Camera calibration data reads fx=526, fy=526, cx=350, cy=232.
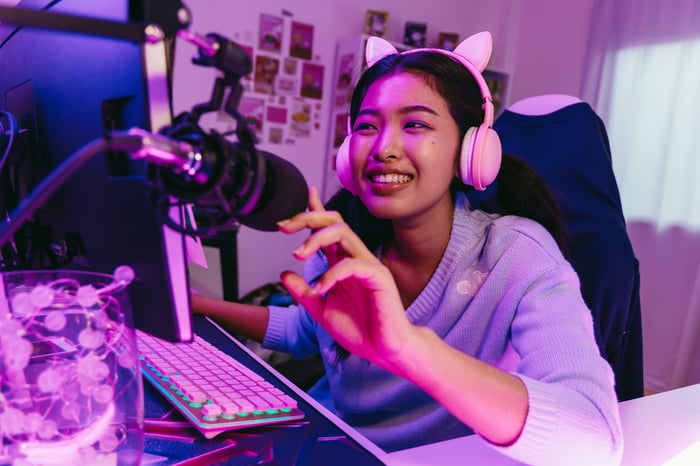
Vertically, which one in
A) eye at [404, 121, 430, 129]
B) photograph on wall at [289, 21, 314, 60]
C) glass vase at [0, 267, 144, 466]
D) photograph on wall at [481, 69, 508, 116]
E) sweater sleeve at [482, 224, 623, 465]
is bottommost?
sweater sleeve at [482, 224, 623, 465]

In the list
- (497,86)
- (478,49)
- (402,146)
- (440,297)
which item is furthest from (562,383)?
(497,86)

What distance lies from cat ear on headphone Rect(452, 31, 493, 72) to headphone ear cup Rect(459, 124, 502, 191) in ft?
0.39

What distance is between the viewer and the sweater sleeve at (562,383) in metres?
0.54

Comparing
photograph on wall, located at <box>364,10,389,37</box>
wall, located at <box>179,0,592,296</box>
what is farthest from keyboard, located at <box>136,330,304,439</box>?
photograph on wall, located at <box>364,10,389,37</box>

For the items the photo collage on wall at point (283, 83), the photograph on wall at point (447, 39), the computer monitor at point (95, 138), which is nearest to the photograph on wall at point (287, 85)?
the photo collage on wall at point (283, 83)

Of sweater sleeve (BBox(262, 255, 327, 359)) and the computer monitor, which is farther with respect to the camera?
sweater sleeve (BBox(262, 255, 327, 359))

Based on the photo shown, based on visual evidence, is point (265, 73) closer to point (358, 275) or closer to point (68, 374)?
point (358, 275)

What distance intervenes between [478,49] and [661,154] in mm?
2338

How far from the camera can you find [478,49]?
3.05ft

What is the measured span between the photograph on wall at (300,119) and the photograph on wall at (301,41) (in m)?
0.27

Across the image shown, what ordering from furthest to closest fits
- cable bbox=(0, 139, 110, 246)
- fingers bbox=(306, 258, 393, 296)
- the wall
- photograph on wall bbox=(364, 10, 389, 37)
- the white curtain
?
photograph on wall bbox=(364, 10, 389, 37) < the wall < the white curtain < fingers bbox=(306, 258, 393, 296) < cable bbox=(0, 139, 110, 246)

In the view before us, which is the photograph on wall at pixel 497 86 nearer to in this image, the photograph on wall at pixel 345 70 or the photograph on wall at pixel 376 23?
the photograph on wall at pixel 376 23

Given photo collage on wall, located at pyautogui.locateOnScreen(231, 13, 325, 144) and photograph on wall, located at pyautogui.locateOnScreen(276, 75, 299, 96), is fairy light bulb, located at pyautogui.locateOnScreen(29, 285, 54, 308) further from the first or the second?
photograph on wall, located at pyautogui.locateOnScreen(276, 75, 299, 96)

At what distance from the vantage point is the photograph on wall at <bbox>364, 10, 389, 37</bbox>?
3.27m
